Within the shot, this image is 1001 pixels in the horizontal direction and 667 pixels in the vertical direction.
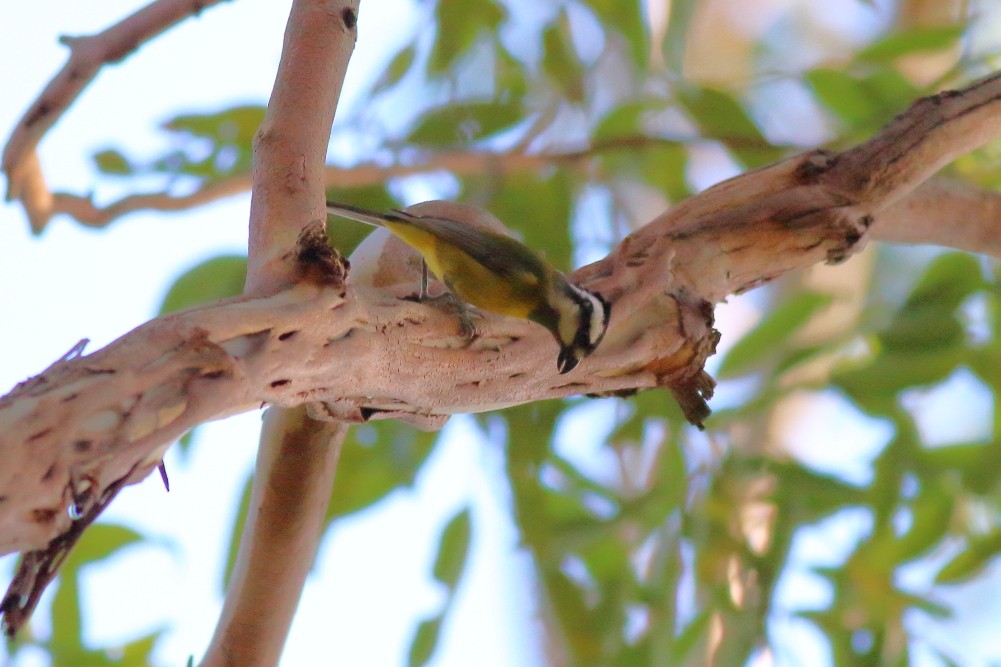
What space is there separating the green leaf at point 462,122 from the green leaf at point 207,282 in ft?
1.50

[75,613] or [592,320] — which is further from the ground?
[592,320]

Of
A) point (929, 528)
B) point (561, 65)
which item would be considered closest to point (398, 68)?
point (561, 65)

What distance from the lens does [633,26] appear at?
191cm

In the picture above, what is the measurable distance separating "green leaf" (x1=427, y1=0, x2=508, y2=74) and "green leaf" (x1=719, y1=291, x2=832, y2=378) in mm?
845

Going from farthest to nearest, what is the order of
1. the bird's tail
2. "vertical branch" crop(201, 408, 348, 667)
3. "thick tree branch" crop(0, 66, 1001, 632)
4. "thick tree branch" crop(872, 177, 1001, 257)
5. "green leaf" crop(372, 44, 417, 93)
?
"green leaf" crop(372, 44, 417, 93) → "thick tree branch" crop(872, 177, 1001, 257) → the bird's tail → "vertical branch" crop(201, 408, 348, 667) → "thick tree branch" crop(0, 66, 1001, 632)

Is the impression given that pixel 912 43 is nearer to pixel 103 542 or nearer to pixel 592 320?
pixel 592 320

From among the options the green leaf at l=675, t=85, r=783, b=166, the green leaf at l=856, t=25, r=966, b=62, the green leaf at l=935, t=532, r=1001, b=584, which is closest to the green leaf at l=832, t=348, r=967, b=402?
the green leaf at l=935, t=532, r=1001, b=584

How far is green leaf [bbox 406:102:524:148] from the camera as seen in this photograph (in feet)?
6.55

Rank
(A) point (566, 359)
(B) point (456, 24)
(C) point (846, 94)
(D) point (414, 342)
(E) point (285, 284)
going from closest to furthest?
(E) point (285, 284)
(D) point (414, 342)
(A) point (566, 359)
(C) point (846, 94)
(B) point (456, 24)

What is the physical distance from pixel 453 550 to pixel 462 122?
0.88m

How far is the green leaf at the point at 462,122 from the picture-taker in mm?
1996

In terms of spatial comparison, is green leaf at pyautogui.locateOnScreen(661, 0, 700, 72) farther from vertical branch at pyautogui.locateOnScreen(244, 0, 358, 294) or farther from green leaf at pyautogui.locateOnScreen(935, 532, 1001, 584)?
green leaf at pyautogui.locateOnScreen(935, 532, 1001, 584)

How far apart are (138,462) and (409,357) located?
1.14 feet

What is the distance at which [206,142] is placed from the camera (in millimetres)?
2059
